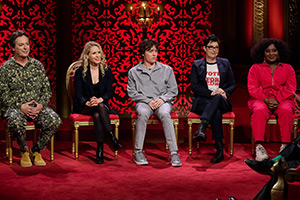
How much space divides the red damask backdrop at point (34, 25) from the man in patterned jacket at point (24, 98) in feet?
4.32

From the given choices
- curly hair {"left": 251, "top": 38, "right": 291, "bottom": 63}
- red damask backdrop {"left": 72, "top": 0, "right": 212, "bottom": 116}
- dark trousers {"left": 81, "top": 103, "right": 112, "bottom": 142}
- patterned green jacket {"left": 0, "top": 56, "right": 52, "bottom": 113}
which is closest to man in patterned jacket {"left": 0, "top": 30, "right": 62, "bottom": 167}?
patterned green jacket {"left": 0, "top": 56, "right": 52, "bottom": 113}

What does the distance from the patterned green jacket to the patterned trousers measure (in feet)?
0.35

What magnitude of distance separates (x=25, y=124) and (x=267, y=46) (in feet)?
8.83

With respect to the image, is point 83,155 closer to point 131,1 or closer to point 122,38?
point 122,38

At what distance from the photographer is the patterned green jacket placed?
192 inches

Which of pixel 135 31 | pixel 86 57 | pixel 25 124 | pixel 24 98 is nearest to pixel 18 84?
pixel 24 98

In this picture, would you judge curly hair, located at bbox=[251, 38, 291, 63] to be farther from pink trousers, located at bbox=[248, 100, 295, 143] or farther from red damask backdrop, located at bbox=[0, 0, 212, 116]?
red damask backdrop, located at bbox=[0, 0, 212, 116]

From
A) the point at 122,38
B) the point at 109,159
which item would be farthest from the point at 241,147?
the point at 122,38

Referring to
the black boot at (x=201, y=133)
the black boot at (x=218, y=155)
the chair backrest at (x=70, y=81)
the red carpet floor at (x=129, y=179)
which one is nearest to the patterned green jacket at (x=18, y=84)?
the chair backrest at (x=70, y=81)

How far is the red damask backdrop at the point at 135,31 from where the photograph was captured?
20.5 feet

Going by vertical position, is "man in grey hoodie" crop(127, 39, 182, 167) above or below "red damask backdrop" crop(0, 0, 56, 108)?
below

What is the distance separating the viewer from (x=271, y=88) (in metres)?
5.31

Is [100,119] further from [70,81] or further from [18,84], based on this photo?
[18,84]

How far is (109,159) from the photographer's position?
17.1ft
